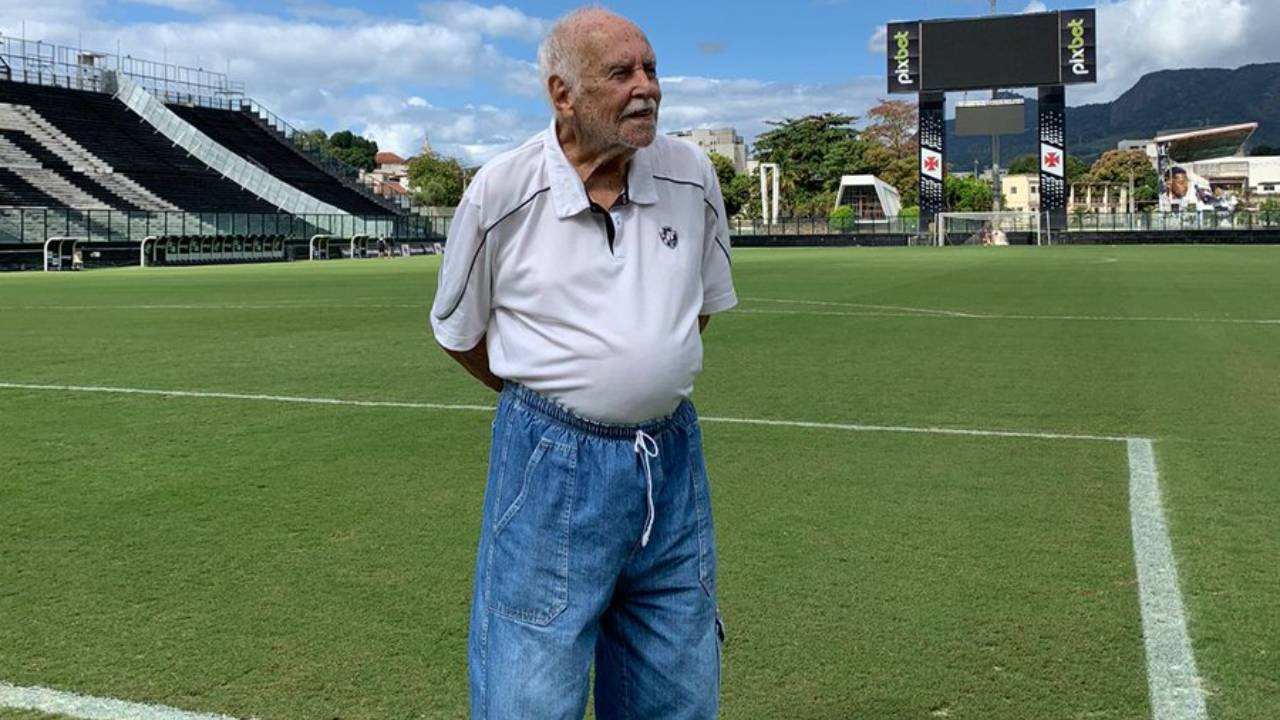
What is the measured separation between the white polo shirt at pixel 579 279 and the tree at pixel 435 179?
113 m

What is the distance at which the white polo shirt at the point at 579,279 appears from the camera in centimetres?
232

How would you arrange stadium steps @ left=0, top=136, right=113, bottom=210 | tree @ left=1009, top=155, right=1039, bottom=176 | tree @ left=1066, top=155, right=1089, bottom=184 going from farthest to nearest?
tree @ left=1009, top=155, right=1039, bottom=176, tree @ left=1066, top=155, right=1089, bottom=184, stadium steps @ left=0, top=136, right=113, bottom=210

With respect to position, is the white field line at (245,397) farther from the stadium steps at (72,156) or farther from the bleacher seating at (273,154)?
the bleacher seating at (273,154)

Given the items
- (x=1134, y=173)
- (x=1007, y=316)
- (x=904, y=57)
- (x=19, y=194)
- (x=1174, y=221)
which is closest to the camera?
(x=1007, y=316)

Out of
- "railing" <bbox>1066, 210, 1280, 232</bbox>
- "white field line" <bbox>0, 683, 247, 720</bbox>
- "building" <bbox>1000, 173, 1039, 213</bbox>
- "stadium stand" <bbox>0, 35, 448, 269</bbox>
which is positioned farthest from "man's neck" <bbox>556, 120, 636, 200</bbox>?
"building" <bbox>1000, 173, 1039, 213</bbox>

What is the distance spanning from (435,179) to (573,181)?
119285mm

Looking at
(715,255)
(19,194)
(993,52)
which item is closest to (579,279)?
(715,255)

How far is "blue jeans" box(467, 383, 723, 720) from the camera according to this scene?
2.34 meters

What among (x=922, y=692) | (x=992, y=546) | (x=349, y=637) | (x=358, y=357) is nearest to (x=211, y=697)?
(x=349, y=637)

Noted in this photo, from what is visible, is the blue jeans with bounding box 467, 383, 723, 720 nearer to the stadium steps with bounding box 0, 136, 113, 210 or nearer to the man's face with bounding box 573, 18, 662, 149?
the man's face with bounding box 573, 18, 662, 149

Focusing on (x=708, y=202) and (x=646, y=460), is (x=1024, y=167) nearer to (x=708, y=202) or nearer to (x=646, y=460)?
(x=708, y=202)

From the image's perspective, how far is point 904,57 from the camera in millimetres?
67625

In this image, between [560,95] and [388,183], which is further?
[388,183]

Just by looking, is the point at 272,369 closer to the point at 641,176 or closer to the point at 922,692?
the point at 922,692
